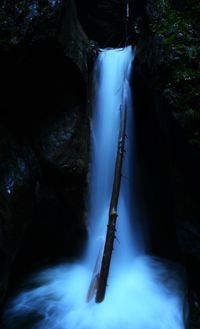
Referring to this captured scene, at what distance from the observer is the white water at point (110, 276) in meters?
5.97

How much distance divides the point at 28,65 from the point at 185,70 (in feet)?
11.8

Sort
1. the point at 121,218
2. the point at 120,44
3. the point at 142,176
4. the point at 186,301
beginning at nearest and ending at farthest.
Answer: the point at 186,301
the point at 121,218
the point at 142,176
the point at 120,44

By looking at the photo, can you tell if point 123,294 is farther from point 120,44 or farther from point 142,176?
point 120,44

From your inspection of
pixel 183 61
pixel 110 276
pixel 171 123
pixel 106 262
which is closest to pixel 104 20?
pixel 183 61

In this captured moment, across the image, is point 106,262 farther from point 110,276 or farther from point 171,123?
point 171,123

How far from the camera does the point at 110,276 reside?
7406mm

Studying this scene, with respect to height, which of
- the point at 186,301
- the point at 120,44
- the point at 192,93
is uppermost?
the point at 120,44

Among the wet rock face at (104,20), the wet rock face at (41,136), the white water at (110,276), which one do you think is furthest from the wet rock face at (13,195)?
the wet rock face at (104,20)

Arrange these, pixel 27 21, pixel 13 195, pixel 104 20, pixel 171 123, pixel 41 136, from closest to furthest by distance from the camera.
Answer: pixel 27 21
pixel 13 195
pixel 171 123
pixel 41 136
pixel 104 20

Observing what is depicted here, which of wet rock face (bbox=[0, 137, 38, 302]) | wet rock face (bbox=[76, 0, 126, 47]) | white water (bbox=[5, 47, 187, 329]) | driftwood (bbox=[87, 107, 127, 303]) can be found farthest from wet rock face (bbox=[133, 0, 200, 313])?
wet rock face (bbox=[76, 0, 126, 47])

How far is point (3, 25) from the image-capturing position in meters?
5.98

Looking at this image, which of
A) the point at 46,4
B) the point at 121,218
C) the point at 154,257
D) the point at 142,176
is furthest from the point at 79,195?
the point at 46,4

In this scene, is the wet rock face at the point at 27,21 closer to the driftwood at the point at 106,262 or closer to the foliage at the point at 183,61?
the foliage at the point at 183,61

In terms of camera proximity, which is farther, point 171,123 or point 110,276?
point 110,276
